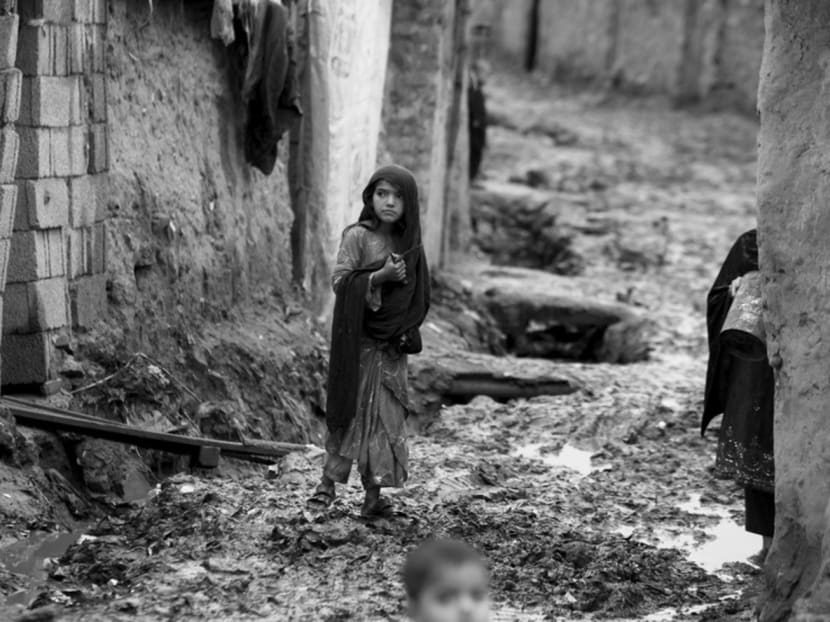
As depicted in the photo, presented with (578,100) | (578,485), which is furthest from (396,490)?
(578,100)

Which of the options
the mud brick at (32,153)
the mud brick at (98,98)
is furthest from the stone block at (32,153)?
the mud brick at (98,98)

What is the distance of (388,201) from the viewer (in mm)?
6262

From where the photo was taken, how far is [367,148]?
35.6ft

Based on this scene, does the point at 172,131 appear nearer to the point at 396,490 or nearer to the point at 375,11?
the point at 396,490

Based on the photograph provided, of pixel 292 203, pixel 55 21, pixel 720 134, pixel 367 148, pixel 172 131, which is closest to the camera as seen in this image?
pixel 55 21

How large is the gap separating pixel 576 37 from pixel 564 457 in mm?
26242

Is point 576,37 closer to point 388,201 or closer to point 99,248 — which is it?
point 99,248

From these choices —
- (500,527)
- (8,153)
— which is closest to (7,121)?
(8,153)

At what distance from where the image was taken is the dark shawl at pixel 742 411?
6207 mm

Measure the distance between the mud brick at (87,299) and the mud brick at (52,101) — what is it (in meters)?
0.72

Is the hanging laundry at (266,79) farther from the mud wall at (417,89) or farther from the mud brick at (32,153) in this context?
the mud wall at (417,89)

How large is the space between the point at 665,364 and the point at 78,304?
543 cm

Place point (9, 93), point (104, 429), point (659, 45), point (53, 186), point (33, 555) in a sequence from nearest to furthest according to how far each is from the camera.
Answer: point (33, 555) < point (9, 93) < point (104, 429) < point (53, 186) < point (659, 45)

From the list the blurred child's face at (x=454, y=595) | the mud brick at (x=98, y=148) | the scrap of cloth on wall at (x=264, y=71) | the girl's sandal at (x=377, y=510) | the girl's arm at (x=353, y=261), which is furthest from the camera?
the scrap of cloth on wall at (x=264, y=71)
